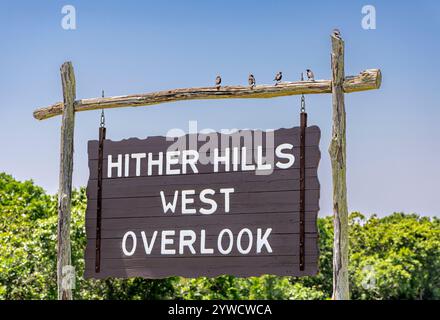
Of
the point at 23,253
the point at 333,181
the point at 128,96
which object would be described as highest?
the point at 128,96

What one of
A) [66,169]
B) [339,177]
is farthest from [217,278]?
[339,177]

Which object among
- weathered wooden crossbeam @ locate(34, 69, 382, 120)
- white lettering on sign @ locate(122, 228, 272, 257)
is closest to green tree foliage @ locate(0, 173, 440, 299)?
white lettering on sign @ locate(122, 228, 272, 257)

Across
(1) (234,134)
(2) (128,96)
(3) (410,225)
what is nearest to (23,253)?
(2) (128,96)

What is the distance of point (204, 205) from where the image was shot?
6.29 m

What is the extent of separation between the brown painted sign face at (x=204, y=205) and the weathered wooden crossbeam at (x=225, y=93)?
14.4 inches

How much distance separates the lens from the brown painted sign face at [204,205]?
6000mm

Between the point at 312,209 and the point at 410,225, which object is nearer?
the point at 312,209

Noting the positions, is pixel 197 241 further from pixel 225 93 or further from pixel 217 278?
pixel 217 278


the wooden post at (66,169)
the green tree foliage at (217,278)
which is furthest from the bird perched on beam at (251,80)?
the green tree foliage at (217,278)

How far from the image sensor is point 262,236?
19.9 ft

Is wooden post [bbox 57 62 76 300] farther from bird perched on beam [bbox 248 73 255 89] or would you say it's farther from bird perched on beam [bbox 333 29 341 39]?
bird perched on beam [bbox 333 29 341 39]

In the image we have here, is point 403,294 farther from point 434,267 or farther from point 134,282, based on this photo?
point 134,282

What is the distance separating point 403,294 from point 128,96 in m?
22.0

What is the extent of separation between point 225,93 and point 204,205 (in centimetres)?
98
